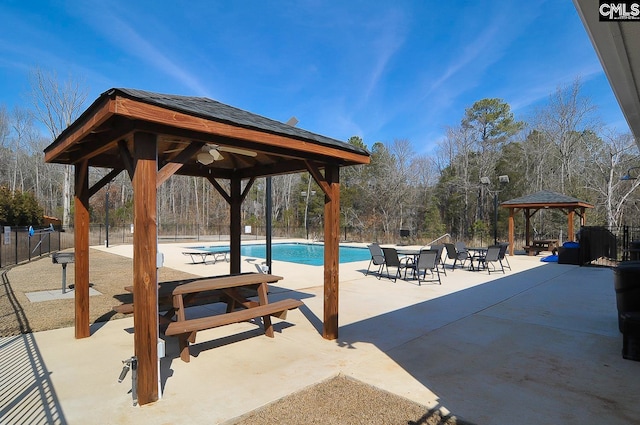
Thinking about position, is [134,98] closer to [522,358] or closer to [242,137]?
[242,137]

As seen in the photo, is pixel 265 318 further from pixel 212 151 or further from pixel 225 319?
pixel 212 151

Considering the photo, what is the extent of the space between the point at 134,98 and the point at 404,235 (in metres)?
19.6

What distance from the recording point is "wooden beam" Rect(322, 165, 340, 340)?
14.9ft

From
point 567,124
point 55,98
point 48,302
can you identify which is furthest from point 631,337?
point 55,98

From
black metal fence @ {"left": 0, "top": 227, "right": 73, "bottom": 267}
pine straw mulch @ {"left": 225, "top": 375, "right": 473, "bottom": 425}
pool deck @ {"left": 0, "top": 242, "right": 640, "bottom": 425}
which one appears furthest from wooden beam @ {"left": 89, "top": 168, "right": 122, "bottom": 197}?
black metal fence @ {"left": 0, "top": 227, "right": 73, "bottom": 267}

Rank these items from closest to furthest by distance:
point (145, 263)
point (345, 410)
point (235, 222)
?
point (345, 410) < point (145, 263) < point (235, 222)

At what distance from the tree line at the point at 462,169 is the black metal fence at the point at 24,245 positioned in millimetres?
8800

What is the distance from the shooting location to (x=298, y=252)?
65.6 feet

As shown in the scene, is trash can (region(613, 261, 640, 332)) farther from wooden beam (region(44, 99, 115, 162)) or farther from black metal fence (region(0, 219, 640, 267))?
wooden beam (region(44, 99, 115, 162))

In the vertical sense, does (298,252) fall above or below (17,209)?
below

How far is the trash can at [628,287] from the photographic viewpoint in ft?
13.7

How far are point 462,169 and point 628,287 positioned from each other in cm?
2663

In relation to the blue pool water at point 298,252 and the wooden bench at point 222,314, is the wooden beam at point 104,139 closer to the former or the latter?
the wooden bench at point 222,314

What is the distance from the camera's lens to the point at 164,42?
14852 mm
